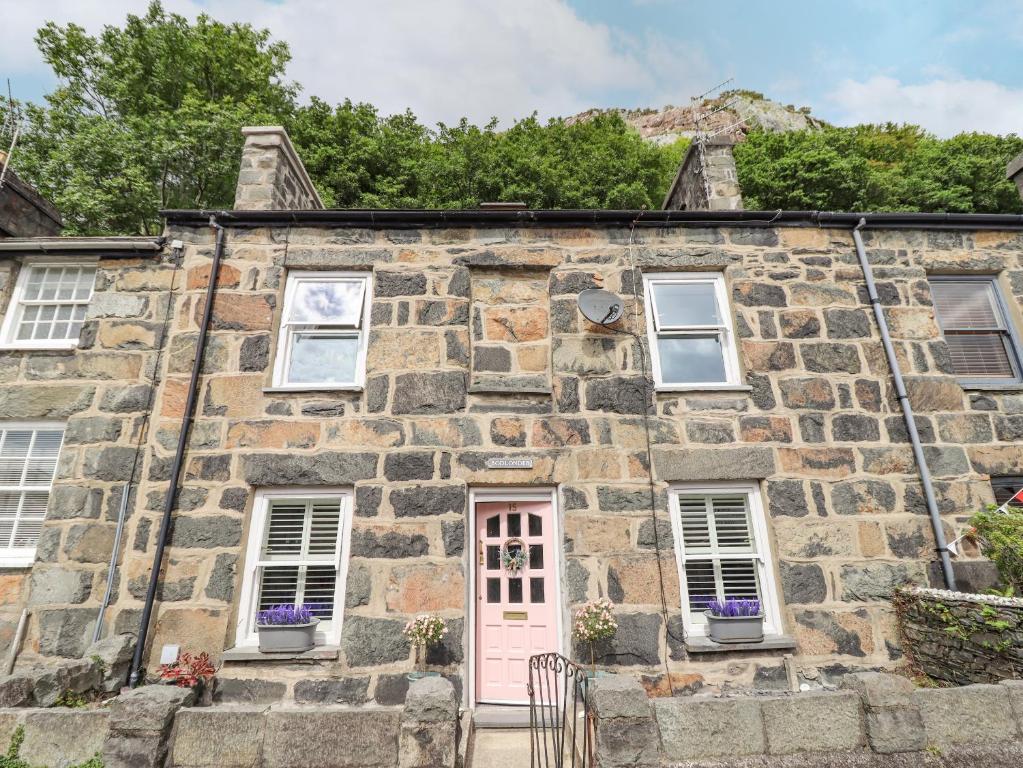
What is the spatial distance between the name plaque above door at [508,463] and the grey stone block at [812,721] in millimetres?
3050

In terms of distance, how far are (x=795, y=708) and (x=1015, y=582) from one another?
338cm

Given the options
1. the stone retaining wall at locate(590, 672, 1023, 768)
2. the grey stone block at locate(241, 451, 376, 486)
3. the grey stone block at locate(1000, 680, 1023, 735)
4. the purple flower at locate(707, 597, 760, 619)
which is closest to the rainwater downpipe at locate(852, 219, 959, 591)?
the grey stone block at locate(1000, 680, 1023, 735)

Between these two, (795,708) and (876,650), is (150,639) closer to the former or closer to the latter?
(795,708)

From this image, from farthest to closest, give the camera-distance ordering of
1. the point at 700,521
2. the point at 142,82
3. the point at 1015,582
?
the point at 142,82 < the point at 700,521 < the point at 1015,582

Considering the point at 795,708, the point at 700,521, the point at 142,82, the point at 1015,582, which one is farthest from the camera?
the point at 142,82

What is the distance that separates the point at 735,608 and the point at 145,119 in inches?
755

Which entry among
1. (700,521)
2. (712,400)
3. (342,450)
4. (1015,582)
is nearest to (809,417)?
(712,400)

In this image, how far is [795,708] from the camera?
3787 mm

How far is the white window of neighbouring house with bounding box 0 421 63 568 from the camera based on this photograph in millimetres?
5914

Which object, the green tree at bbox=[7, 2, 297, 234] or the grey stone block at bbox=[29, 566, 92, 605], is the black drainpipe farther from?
the green tree at bbox=[7, 2, 297, 234]

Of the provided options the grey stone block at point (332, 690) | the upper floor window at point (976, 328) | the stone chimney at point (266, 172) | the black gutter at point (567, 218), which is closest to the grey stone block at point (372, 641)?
the grey stone block at point (332, 690)

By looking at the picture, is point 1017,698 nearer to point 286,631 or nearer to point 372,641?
point 372,641

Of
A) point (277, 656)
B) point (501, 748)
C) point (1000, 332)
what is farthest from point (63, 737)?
point (1000, 332)

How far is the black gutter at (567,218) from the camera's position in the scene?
662cm
